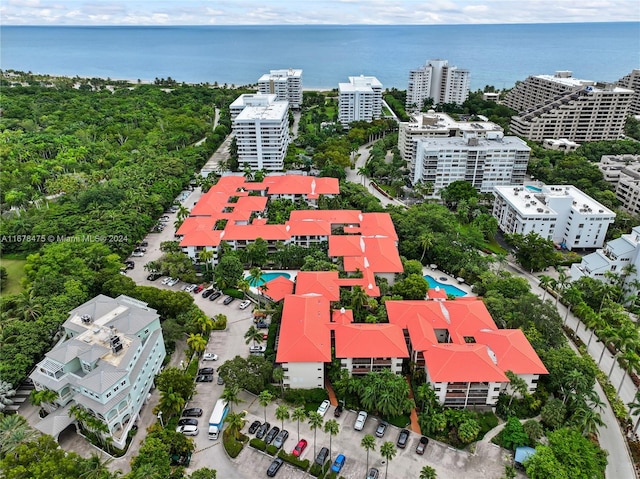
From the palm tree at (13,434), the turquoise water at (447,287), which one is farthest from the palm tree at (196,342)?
the turquoise water at (447,287)

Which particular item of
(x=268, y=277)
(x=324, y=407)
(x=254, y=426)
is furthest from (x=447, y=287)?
(x=254, y=426)

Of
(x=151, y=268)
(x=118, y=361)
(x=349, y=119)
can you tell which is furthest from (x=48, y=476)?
(x=349, y=119)

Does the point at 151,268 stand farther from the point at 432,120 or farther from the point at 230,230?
the point at 432,120

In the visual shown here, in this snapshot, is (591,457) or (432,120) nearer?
(591,457)

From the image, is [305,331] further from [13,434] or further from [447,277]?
[447,277]

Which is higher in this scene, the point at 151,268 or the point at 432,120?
the point at 432,120

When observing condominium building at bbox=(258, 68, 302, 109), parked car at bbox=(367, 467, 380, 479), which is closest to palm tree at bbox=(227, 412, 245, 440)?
parked car at bbox=(367, 467, 380, 479)

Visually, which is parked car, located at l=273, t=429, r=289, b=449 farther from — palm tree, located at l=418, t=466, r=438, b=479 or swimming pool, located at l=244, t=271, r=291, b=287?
swimming pool, located at l=244, t=271, r=291, b=287
